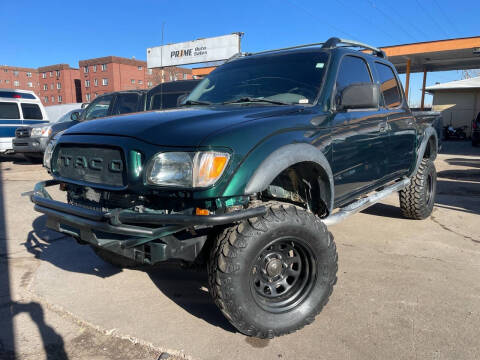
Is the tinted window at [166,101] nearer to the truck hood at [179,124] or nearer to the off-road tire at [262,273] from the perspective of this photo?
the truck hood at [179,124]

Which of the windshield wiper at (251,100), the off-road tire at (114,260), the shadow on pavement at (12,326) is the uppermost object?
the windshield wiper at (251,100)

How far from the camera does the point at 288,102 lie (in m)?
3.05

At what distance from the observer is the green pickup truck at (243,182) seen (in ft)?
7.14

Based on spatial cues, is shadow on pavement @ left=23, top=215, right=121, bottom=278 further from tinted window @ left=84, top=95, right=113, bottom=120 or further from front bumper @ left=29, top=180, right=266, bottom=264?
tinted window @ left=84, top=95, right=113, bottom=120

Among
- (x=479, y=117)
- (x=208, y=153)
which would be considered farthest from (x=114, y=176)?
(x=479, y=117)

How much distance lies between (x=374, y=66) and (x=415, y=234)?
205 centimetres

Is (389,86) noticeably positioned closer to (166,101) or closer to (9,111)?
→ (166,101)

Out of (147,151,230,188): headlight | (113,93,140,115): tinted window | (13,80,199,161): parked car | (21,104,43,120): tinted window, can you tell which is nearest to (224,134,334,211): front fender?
(147,151,230,188): headlight

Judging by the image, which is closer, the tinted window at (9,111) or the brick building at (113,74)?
the tinted window at (9,111)

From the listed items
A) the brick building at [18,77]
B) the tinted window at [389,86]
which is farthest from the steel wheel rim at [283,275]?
the brick building at [18,77]

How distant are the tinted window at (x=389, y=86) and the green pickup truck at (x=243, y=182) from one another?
2.68ft

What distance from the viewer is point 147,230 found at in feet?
6.98

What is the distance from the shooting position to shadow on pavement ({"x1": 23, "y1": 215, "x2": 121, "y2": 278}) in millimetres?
3715

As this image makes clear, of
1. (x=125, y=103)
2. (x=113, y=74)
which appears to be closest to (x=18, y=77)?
(x=113, y=74)
